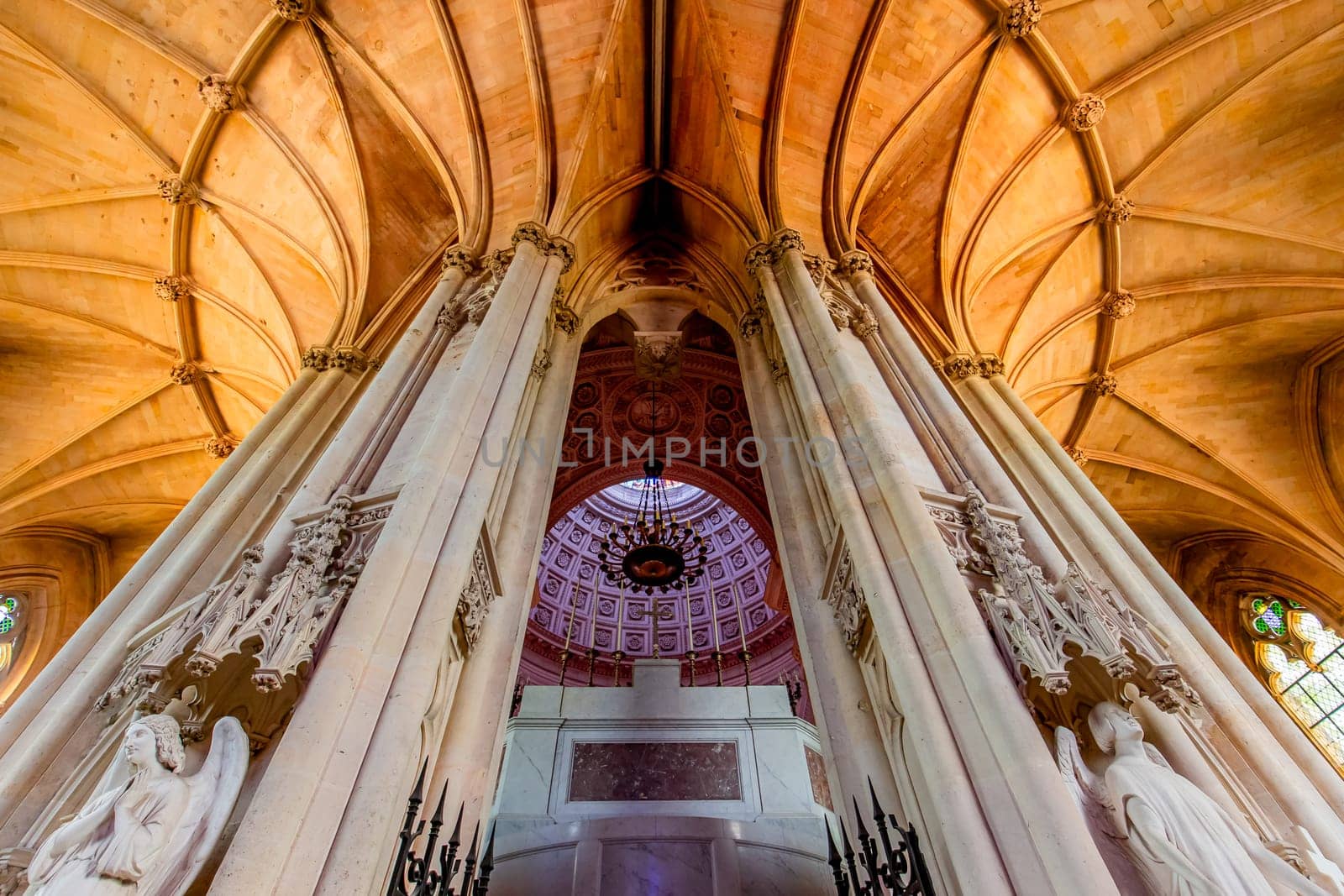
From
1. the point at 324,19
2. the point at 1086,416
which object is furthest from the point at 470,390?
the point at 1086,416

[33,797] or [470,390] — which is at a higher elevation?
[470,390]

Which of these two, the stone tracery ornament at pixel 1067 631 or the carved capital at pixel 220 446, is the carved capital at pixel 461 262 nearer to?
the stone tracery ornament at pixel 1067 631

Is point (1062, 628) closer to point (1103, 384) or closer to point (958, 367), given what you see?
point (958, 367)

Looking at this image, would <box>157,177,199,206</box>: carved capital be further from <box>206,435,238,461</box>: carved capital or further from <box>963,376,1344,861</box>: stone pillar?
<box>963,376,1344,861</box>: stone pillar

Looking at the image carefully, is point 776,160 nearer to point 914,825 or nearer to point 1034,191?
point 1034,191

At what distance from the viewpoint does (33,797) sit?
3.54 meters

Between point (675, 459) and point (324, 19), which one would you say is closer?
point (324, 19)

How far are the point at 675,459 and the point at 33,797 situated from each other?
10777 millimetres

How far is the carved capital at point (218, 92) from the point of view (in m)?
8.59

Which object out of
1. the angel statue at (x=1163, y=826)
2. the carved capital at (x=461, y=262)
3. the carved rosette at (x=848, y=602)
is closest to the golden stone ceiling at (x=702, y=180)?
the carved capital at (x=461, y=262)

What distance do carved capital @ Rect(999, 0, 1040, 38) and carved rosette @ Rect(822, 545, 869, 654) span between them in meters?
7.35

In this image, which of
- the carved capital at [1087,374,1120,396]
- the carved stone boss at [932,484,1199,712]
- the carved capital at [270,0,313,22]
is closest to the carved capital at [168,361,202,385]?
the carved capital at [270,0,313,22]

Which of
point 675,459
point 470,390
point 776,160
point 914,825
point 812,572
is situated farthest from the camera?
point 675,459

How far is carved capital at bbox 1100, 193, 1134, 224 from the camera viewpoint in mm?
9602
